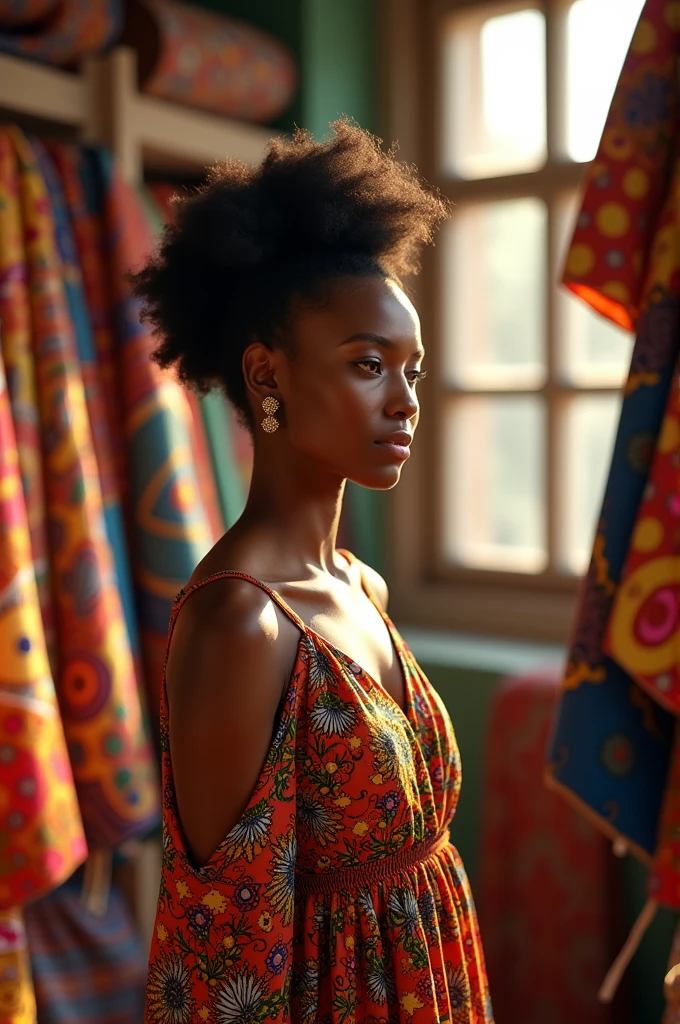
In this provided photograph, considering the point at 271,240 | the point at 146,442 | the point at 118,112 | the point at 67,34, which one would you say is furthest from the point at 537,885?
the point at 67,34

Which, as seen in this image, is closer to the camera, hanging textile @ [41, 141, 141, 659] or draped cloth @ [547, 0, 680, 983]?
draped cloth @ [547, 0, 680, 983]

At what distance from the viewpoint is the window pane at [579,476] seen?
7.55ft

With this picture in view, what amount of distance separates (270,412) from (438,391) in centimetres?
156

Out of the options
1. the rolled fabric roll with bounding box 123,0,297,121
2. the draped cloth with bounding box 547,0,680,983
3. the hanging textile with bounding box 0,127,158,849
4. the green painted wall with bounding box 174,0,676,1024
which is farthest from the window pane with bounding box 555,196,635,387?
the hanging textile with bounding box 0,127,158,849

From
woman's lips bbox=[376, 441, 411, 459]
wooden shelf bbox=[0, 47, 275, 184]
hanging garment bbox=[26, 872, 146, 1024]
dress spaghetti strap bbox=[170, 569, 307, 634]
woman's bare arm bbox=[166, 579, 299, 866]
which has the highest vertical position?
wooden shelf bbox=[0, 47, 275, 184]

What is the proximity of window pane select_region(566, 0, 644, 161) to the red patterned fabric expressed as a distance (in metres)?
1.09

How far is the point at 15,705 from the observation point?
157 cm

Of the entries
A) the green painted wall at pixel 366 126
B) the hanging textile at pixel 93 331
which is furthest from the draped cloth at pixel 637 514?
the hanging textile at pixel 93 331

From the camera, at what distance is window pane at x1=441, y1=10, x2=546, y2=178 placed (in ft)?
7.61

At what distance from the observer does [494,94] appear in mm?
2393

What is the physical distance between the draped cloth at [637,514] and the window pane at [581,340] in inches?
34.5

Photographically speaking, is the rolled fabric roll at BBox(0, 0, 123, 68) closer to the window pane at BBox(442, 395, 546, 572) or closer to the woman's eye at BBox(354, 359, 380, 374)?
the window pane at BBox(442, 395, 546, 572)

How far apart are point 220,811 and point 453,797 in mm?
295

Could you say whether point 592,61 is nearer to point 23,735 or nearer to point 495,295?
point 495,295
